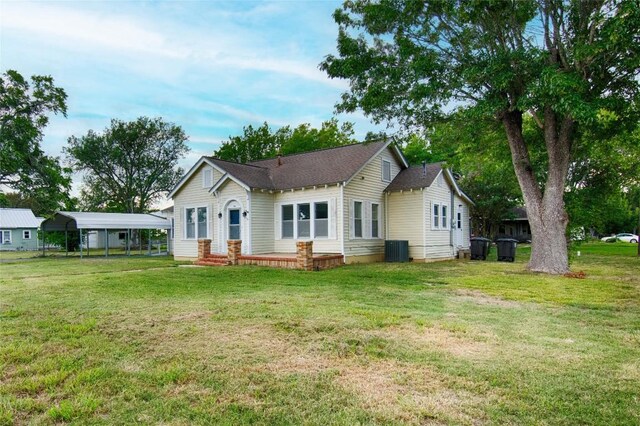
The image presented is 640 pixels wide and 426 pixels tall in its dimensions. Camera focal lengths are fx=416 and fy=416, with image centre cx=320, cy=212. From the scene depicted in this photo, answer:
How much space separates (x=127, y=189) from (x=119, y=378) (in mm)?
43310

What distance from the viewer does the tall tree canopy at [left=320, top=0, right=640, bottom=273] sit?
10.7 metres

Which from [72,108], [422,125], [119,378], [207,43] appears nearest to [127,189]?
[72,108]

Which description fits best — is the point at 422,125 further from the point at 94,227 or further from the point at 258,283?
the point at 94,227

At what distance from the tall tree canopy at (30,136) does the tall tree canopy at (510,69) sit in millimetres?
14244

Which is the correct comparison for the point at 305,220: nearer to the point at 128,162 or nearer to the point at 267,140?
the point at 267,140

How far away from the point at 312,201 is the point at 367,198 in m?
2.35

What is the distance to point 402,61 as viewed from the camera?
13.5m

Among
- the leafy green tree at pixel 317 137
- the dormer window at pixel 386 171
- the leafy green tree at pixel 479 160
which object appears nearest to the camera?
the leafy green tree at pixel 479 160

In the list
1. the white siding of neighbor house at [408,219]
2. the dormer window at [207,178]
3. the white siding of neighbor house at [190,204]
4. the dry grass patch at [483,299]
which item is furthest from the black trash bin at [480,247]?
the dormer window at [207,178]

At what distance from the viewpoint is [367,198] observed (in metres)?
17.2

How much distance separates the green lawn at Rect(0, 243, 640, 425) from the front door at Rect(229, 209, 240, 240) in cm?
913

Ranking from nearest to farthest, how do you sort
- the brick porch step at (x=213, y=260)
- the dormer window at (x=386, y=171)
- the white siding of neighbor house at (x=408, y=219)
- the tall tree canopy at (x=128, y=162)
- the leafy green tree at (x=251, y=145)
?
the brick porch step at (x=213, y=260) → the white siding of neighbor house at (x=408, y=219) → the dormer window at (x=386, y=171) → the leafy green tree at (x=251, y=145) → the tall tree canopy at (x=128, y=162)

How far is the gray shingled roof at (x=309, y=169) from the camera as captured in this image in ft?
54.4

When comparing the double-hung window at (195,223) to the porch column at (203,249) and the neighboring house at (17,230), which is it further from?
the neighboring house at (17,230)
